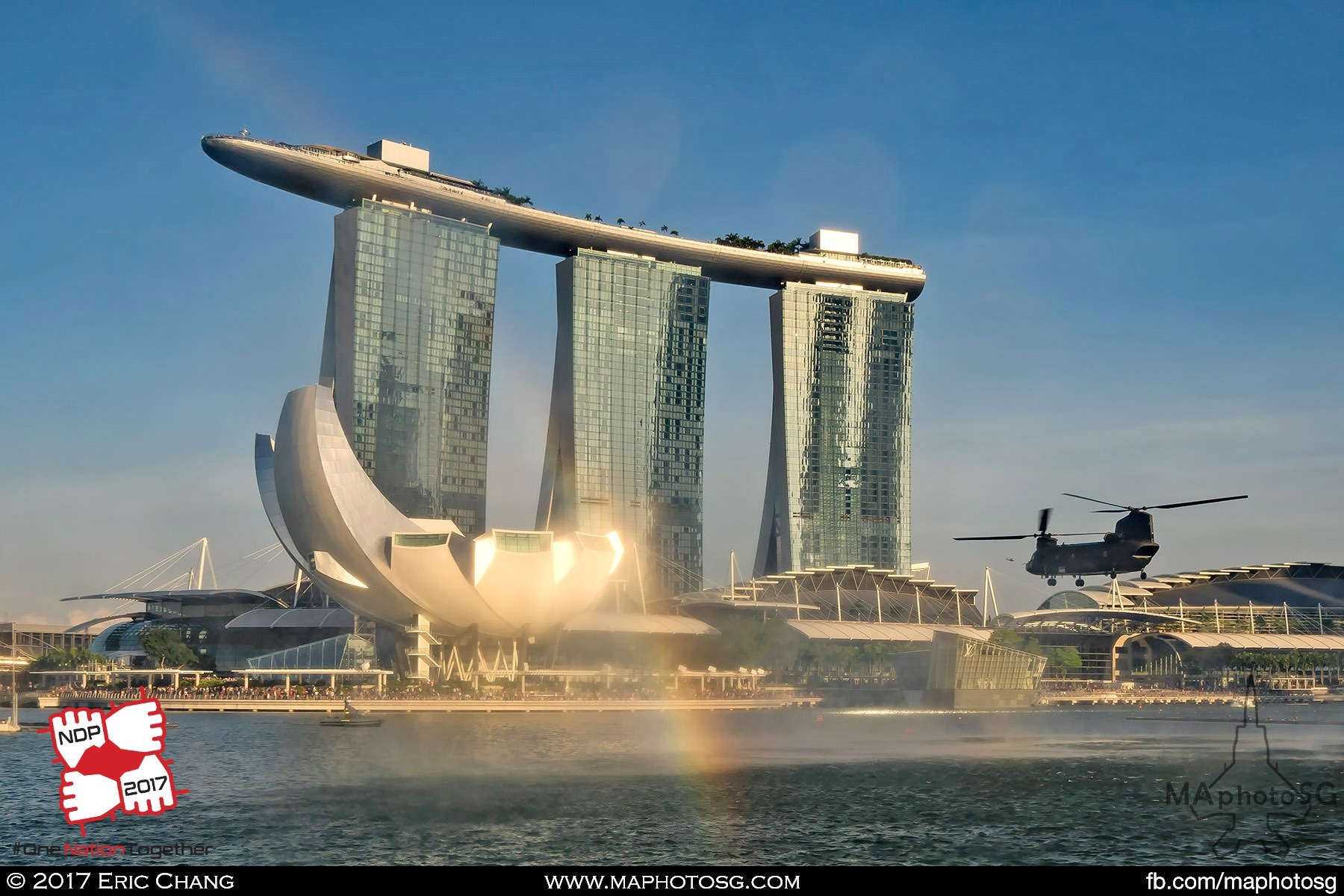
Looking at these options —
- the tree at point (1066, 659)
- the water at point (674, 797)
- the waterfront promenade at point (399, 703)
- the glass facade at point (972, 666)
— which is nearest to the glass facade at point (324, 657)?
the waterfront promenade at point (399, 703)

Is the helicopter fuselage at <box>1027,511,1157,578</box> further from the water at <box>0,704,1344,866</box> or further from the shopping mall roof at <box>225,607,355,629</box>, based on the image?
the shopping mall roof at <box>225,607,355,629</box>

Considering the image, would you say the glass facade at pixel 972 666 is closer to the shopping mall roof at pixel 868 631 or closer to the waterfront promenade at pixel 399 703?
the waterfront promenade at pixel 399 703

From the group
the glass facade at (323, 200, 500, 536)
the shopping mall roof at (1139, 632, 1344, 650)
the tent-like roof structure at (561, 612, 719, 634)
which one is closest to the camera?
the tent-like roof structure at (561, 612, 719, 634)

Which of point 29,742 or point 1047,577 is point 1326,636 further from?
point 29,742

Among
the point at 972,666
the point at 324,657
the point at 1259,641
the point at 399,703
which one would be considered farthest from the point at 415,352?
the point at 1259,641

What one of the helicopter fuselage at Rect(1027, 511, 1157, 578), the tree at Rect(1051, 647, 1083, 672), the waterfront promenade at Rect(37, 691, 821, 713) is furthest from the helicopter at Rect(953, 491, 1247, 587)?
the tree at Rect(1051, 647, 1083, 672)
